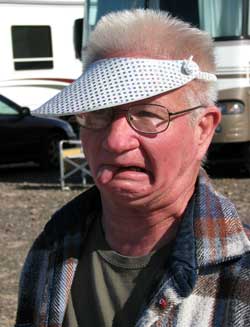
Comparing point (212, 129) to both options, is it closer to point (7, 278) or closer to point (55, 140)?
point (7, 278)

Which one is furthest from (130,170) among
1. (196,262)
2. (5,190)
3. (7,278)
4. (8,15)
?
(8,15)

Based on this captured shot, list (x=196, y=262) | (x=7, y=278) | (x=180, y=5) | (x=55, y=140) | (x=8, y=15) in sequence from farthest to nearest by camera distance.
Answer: (x=8, y=15) → (x=55, y=140) → (x=180, y=5) → (x=7, y=278) → (x=196, y=262)

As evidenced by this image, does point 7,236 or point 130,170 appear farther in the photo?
point 7,236

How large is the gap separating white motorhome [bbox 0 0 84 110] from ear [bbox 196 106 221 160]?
13.7m

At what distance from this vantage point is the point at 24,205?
931 cm

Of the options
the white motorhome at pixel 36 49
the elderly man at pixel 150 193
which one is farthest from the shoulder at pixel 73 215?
the white motorhome at pixel 36 49

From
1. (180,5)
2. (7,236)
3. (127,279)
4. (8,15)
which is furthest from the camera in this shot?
(8,15)

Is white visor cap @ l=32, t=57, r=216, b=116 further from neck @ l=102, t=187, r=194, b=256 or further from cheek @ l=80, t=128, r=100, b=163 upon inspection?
neck @ l=102, t=187, r=194, b=256

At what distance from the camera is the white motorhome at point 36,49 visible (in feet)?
51.0

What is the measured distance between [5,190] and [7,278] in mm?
4504

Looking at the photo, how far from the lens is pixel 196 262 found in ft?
5.82

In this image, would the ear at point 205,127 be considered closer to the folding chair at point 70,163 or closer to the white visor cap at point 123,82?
the white visor cap at point 123,82

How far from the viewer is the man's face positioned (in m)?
1.81

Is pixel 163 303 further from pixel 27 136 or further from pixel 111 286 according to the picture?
pixel 27 136
